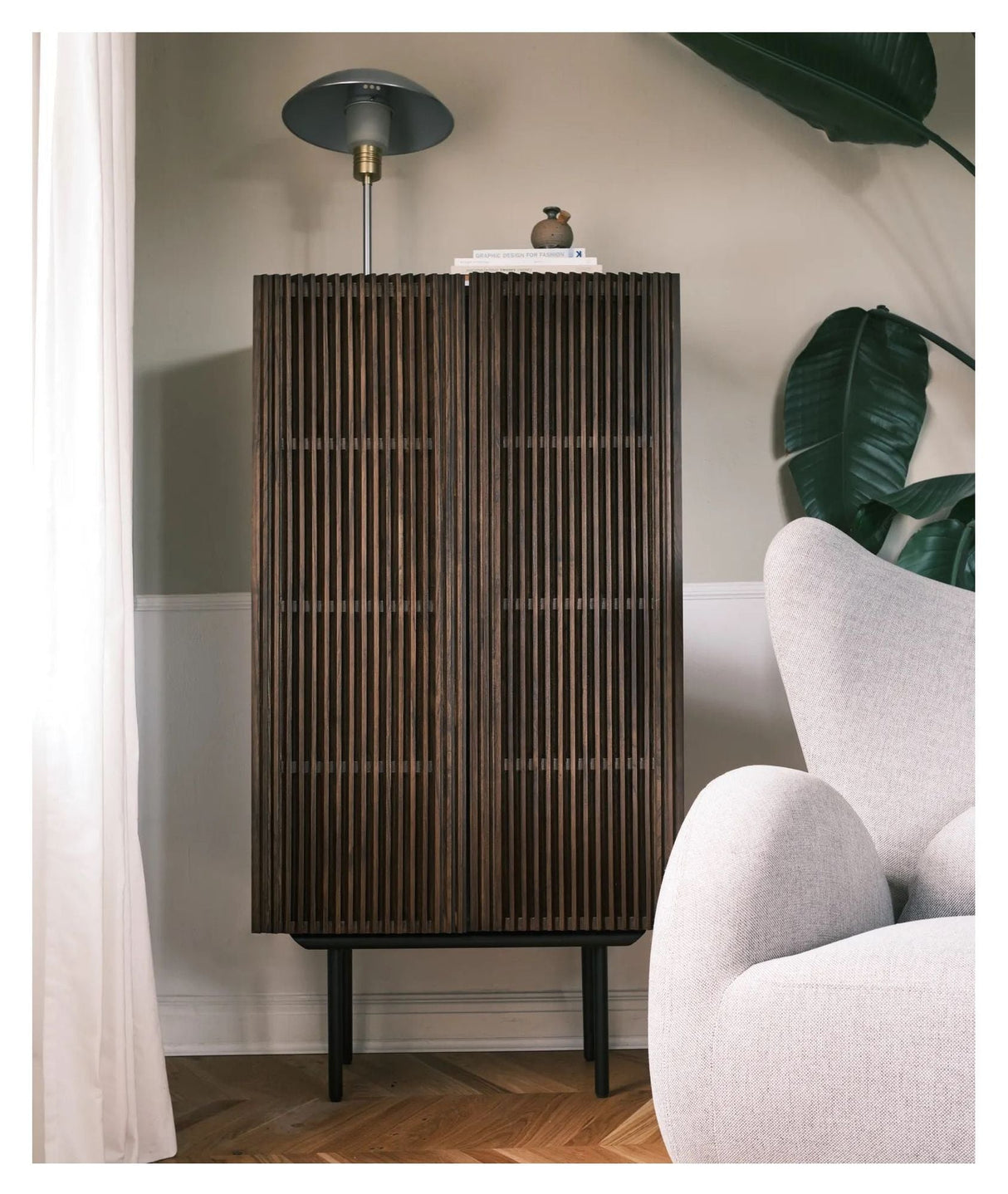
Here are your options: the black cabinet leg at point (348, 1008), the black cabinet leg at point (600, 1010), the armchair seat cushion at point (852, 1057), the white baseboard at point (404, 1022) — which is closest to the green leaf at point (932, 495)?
the black cabinet leg at point (600, 1010)

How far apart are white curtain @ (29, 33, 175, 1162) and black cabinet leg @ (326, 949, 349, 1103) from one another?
0.35 m

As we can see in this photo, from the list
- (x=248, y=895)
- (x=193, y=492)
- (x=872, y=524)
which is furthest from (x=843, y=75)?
(x=248, y=895)

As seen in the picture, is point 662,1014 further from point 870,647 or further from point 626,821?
Result: point 626,821

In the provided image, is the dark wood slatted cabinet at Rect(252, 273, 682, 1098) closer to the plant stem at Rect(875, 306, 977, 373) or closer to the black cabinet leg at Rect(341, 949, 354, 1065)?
the black cabinet leg at Rect(341, 949, 354, 1065)

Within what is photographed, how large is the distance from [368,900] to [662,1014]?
38.5 inches

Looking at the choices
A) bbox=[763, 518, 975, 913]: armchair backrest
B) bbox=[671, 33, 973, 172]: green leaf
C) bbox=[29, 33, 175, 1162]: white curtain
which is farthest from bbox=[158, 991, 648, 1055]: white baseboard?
bbox=[671, 33, 973, 172]: green leaf

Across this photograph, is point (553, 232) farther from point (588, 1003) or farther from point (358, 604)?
point (588, 1003)

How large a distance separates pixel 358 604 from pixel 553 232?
869mm

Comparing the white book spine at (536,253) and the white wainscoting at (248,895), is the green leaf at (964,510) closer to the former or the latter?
the white wainscoting at (248,895)

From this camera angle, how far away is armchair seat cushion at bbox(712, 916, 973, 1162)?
0.80 metres

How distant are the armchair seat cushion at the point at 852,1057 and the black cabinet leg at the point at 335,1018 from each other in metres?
1.19

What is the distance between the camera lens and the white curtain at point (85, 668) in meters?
1.39
